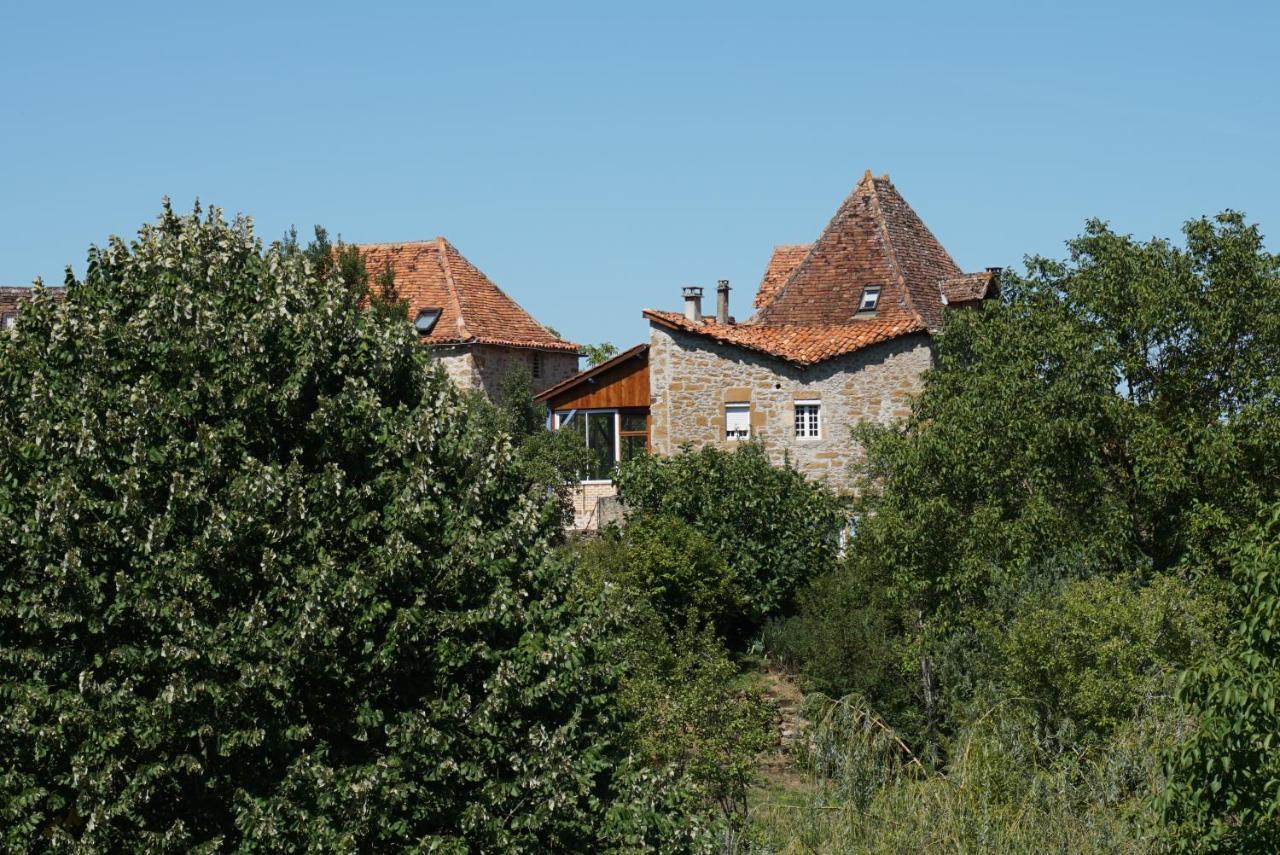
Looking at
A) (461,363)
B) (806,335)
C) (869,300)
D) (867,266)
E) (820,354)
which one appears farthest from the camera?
(461,363)

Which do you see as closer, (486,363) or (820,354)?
(820,354)

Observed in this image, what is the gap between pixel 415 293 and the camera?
5078 cm

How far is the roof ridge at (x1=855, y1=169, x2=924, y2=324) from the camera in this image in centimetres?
4012

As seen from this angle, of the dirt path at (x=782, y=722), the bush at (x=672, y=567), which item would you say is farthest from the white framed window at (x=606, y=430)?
the dirt path at (x=782, y=722)

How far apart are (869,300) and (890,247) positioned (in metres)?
1.76

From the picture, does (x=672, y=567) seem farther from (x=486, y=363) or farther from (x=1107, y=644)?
(x=486, y=363)

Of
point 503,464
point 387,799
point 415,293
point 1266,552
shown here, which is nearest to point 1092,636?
point 1266,552

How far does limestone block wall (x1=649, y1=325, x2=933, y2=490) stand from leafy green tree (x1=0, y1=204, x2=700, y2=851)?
23120 millimetres

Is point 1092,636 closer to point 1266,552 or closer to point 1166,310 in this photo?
point 1166,310

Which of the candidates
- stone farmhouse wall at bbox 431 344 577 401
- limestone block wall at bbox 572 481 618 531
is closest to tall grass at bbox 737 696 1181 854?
limestone block wall at bbox 572 481 618 531

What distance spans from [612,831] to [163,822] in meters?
4.24

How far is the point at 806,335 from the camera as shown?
134 ft

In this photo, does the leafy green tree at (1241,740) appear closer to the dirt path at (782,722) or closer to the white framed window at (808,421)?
the dirt path at (782,722)

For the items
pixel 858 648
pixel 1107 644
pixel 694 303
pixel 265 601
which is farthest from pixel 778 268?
pixel 265 601
